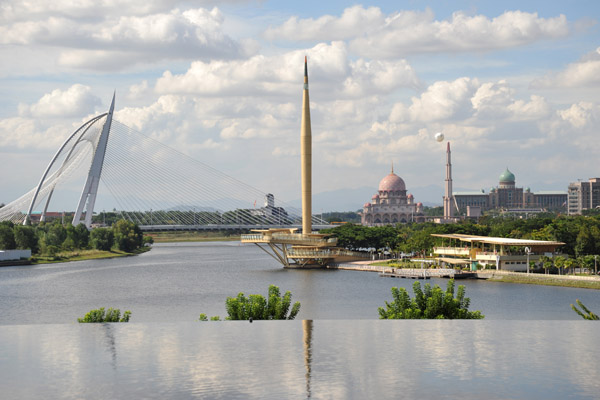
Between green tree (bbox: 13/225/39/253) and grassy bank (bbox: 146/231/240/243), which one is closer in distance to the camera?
green tree (bbox: 13/225/39/253)

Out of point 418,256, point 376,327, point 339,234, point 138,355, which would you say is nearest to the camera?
point 138,355

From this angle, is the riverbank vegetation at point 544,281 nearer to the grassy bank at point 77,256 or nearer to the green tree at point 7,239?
the grassy bank at point 77,256

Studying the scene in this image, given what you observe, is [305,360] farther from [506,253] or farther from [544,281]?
[506,253]

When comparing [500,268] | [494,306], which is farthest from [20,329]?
[500,268]

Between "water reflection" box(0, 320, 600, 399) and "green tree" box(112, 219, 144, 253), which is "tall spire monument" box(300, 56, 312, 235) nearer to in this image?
"green tree" box(112, 219, 144, 253)

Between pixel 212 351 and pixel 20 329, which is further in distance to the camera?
pixel 20 329

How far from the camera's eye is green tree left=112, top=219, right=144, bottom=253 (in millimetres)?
A: 102644

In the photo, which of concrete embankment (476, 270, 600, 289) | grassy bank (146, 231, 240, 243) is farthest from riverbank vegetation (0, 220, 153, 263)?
grassy bank (146, 231, 240, 243)

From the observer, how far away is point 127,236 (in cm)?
10512

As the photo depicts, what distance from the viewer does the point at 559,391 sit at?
11.1 meters

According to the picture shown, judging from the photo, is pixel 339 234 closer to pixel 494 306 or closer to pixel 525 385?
pixel 494 306

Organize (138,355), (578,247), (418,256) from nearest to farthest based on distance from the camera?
(138,355)
(578,247)
(418,256)

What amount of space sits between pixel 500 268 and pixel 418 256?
22.2 meters

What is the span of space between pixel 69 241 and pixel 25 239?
794 cm
